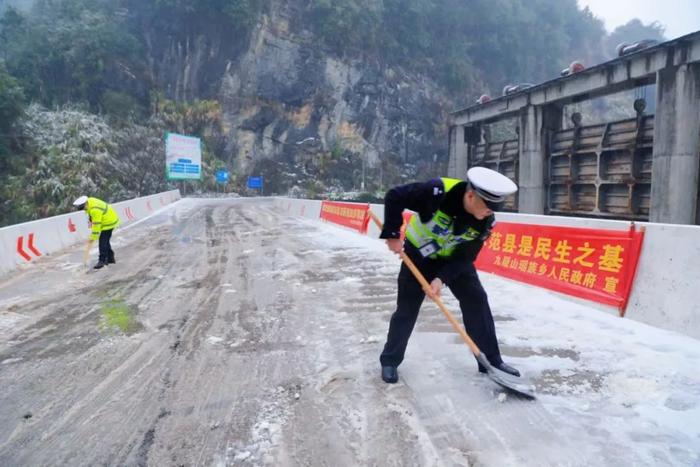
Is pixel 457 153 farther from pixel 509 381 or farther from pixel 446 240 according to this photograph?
pixel 509 381

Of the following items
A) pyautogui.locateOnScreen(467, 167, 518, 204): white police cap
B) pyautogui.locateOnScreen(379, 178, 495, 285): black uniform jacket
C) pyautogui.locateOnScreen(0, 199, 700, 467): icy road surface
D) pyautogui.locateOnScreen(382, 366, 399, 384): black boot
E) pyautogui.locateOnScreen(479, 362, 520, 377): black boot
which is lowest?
pyautogui.locateOnScreen(0, 199, 700, 467): icy road surface

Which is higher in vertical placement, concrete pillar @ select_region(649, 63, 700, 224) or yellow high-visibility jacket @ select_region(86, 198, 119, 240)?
concrete pillar @ select_region(649, 63, 700, 224)

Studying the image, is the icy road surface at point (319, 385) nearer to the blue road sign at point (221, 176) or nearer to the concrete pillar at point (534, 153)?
the concrete pillar at point (534, 153)

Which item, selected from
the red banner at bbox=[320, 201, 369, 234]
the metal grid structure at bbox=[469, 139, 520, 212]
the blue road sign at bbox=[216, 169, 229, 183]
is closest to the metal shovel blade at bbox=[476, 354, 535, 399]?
the red banner at bbox=[320, 201, 369, 234]

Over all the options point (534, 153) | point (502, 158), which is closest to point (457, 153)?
point (502, 158)

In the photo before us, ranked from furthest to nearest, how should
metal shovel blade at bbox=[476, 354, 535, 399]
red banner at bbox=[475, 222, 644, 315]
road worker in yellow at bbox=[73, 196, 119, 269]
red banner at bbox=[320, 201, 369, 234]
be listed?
red banner at bbox=[320, 201, 369, 234] → road worker in yellow at bbox=[73, 196, 119, 269] → red banner at bbox=[475, 222, 644, 315] → metal shovel blade at bbox=[476, 354, 535, 399]

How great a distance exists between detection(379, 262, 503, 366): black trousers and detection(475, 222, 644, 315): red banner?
2.50 metres

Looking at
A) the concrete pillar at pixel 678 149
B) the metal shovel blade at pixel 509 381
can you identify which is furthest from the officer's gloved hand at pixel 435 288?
the concrete pillar at pixel 678 149

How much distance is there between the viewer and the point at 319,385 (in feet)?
11.3

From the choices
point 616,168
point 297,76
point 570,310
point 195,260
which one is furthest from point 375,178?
point 570,310

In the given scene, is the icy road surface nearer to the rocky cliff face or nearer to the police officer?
the police officer

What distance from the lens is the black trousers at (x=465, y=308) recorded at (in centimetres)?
346

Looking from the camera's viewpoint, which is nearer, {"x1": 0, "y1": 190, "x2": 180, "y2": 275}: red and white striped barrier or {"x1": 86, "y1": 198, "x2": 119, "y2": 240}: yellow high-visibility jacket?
{"x1": 0, "y1": 190, "x2": 180, "y2": 275}: red and white striped barrier

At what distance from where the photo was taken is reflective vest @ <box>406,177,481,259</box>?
126 inches
